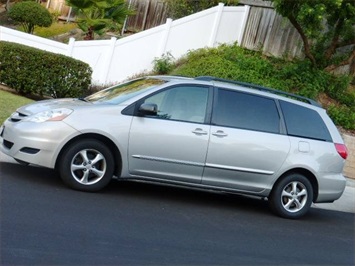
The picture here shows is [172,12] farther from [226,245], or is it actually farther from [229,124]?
[226,245]

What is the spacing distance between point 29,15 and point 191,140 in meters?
15.3

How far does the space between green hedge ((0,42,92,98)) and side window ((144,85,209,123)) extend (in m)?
6.28

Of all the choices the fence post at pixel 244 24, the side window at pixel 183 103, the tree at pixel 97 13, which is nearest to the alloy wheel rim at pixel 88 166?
the side window at pixel 183 103

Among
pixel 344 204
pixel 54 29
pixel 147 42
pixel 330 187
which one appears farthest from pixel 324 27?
pixel 54 29

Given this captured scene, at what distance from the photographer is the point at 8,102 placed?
13.1m

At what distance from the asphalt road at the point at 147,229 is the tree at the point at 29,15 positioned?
559 inches

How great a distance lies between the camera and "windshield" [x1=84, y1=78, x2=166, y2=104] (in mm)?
8969

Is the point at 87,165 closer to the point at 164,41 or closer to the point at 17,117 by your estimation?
the point at 17,117

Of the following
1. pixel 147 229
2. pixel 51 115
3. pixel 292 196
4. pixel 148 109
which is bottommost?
pixel 147 229

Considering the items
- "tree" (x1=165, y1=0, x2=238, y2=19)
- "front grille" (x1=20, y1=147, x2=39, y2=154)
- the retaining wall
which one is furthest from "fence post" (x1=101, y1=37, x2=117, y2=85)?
"front grille" (x1=20, y1=147, x2=39, y2=154)

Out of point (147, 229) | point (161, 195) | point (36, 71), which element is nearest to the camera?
point (147, 229)

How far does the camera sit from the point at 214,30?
19.1 m

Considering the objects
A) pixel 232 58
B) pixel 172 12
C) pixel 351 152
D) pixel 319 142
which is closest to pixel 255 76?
pixel 232 58

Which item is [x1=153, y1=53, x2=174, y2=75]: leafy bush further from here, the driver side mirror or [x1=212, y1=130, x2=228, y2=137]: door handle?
the driver side mirror
